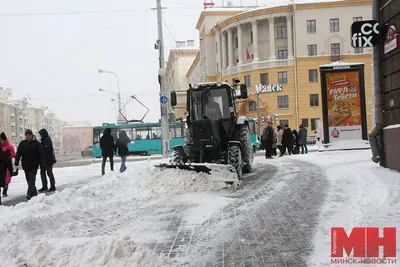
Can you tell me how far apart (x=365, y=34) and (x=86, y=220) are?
7.39m

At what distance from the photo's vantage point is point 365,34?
998 centimetres

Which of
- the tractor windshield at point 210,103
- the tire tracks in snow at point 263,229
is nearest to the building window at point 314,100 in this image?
the tractor windshield at point 210,103

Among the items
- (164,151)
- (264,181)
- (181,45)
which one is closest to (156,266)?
(264,181)

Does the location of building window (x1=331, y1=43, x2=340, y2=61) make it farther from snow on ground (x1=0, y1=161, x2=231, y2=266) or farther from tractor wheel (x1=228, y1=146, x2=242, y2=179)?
tractor wheel (x1=228, y1=146, x2=242, y2=179)

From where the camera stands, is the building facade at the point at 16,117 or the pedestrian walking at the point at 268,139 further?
the building facade at the point at 16,117

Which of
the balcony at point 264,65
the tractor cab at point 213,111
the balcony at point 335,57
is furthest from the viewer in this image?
the balcony at point 264,65

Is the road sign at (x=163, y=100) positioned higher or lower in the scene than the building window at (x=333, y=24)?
lower

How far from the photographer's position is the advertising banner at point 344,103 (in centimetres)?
1647

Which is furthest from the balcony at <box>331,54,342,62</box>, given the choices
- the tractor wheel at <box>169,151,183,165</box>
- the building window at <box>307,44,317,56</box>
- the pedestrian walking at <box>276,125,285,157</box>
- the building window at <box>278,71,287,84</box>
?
the tractor wheel at <box>169,151,183,165</box>

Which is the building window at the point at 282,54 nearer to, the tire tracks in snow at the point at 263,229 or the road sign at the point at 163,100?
the road sign at the point at 163,100

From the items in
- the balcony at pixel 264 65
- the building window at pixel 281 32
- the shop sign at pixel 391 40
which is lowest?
the shop sign at pixel 391 40

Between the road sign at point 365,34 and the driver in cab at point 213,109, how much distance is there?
4051 mm

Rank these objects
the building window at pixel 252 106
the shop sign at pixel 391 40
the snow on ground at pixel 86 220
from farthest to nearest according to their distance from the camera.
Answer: the building window at pixel 252 106 → the shop sign at pixel 391 40 → the snow on ground at pixel 86 220

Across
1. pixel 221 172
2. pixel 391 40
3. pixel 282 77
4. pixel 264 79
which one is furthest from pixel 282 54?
pixel 221 172
